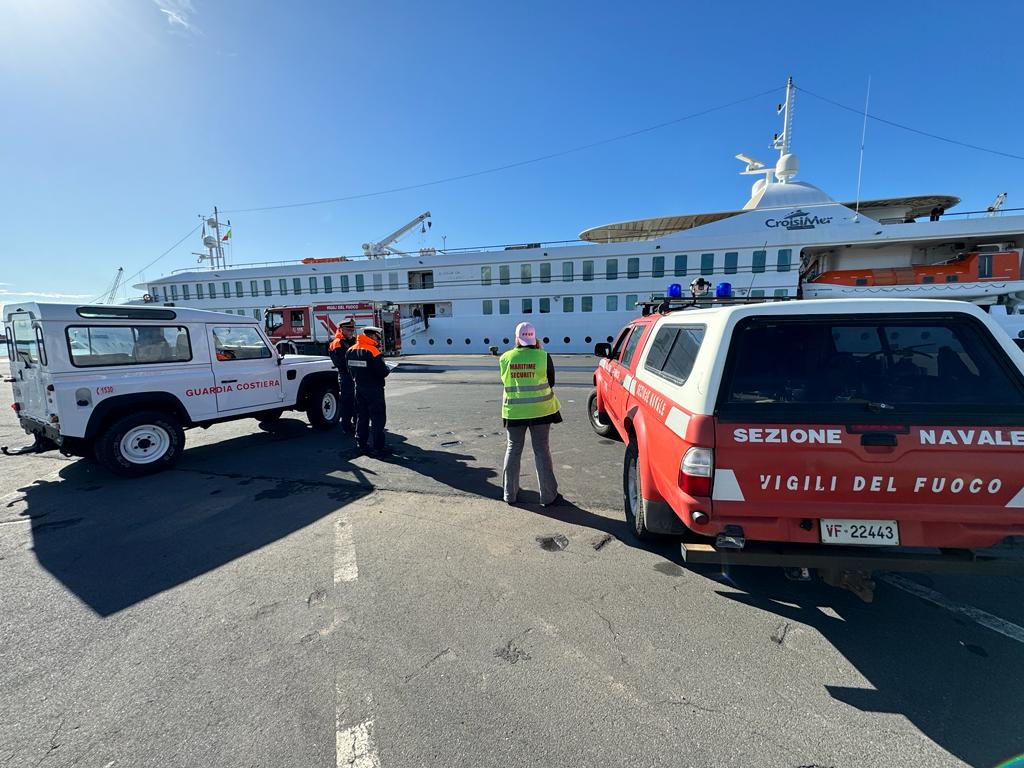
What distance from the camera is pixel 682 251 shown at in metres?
29.1

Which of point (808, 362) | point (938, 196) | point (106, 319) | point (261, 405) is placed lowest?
point (261, 405)

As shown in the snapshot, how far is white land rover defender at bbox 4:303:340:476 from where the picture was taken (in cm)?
487

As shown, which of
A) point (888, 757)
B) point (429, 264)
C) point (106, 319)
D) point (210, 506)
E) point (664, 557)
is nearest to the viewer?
point (888, 757)

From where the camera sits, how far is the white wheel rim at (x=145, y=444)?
17.2ft

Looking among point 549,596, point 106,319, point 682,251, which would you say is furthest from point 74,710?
point 682,251

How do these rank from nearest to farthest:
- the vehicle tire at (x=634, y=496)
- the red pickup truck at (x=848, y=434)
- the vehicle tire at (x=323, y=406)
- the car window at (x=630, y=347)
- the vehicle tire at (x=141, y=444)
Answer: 1. the red pickup truck at (x=848, y=434)
2. the vehicle tire at (x=634, y=496)
3. the car window at (x=630, y=347)
4. the vehicle tire at (x=141, y=444)
5. the vehicle tire at (x=323, y=406)

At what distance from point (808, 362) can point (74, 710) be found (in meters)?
4.22

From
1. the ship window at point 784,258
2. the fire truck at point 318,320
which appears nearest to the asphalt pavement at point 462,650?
the fire truck at point 318,320

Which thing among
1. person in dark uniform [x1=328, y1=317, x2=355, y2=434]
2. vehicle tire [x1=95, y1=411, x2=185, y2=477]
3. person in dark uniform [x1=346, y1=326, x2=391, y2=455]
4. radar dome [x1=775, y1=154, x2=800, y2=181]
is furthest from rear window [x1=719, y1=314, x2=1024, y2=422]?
radar dome [x1=775, y1=154, x2=800, y2=181]

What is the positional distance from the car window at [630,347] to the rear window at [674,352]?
799mm

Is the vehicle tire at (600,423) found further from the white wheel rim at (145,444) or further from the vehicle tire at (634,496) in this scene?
the white wheel rim at (145,444)

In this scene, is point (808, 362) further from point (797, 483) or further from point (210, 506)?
point (210, 506)

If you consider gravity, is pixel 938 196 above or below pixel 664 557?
above

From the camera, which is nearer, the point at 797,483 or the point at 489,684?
the point at 489,684
